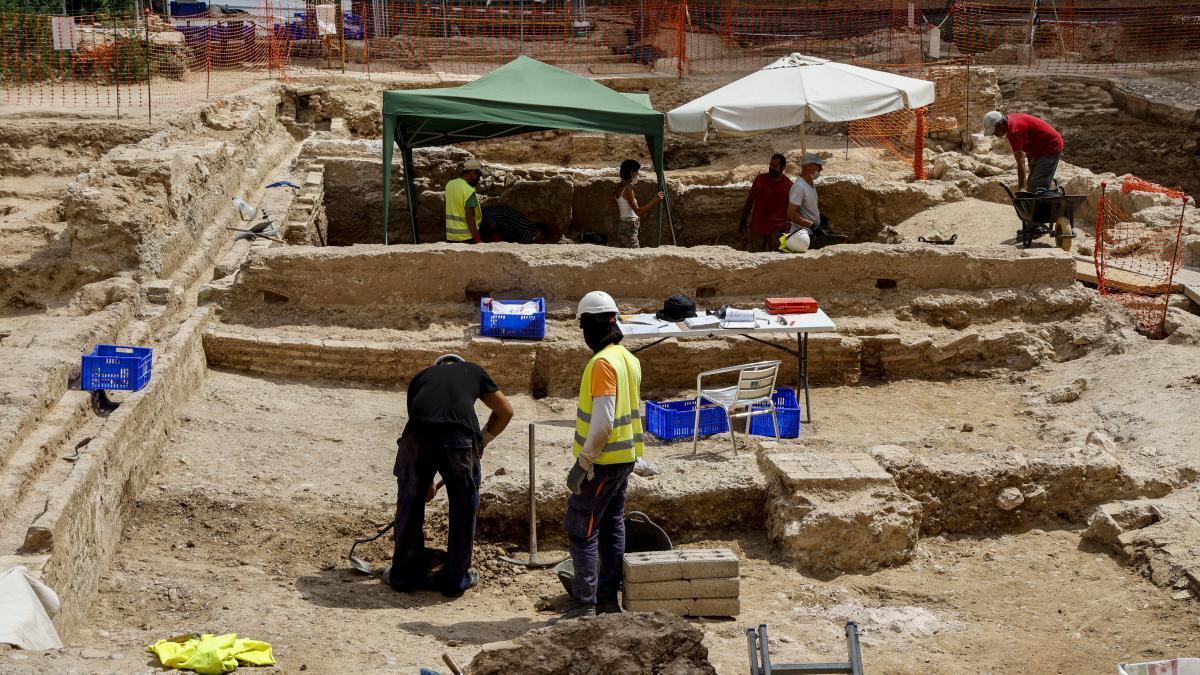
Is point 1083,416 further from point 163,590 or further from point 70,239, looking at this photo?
point 70,239

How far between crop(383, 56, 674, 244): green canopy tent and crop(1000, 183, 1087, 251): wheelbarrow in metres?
3.54

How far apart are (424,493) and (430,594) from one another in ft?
1.84

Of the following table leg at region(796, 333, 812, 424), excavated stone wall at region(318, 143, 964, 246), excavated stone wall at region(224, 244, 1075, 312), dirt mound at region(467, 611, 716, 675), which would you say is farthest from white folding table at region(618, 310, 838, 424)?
excavated stone wall at region(318, 143, 964, 246)

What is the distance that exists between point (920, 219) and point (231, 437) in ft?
29.1

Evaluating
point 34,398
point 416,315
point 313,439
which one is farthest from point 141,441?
point 416,315

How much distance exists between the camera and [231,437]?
886cm

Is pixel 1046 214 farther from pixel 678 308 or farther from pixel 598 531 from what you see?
pixel 598 531

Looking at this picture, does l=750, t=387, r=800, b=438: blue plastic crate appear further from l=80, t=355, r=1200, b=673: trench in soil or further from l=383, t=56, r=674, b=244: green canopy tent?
l=383, t=56, r=674, b=244: green canopy tent

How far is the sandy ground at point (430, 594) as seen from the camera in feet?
20.6

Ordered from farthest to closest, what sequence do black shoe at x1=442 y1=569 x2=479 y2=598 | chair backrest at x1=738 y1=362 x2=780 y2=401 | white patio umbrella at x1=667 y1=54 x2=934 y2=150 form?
white patio umbrella at x1=667 y1=54 x2=934 y2=150, chair backrest at x1=738 y1=362 x2=780 y2=401, black shoe at x1=442 y1=569 x2=479 y2=598

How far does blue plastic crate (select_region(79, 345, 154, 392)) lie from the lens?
7.97 meters

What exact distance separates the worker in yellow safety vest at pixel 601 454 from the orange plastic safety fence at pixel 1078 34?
18645mm

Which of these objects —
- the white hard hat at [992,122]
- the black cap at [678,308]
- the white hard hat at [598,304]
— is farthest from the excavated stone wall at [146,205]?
the white hard hat at [992,122]

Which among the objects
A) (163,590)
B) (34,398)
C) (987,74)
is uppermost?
(987,74)
